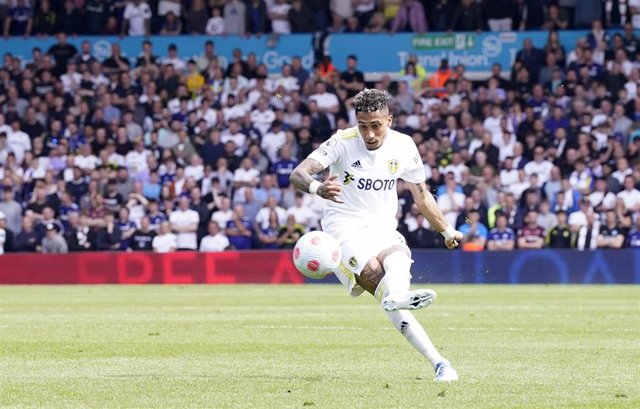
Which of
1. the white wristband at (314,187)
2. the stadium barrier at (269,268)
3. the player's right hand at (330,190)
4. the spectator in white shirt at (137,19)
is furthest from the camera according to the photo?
the spectator in white shirt at (137,19)

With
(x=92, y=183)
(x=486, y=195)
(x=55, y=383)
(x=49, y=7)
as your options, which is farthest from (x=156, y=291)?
(x=55, y=383)

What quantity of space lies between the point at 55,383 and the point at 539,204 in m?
19.2

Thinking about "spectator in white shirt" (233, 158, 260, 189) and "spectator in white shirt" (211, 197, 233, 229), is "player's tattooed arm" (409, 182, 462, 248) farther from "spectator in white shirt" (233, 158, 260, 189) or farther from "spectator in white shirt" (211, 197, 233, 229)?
"spectator in white shirt" (233, 158, 260, 189)

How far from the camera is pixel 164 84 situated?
3394 cm

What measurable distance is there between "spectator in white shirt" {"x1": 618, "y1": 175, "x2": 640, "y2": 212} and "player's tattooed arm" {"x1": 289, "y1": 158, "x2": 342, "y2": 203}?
18.4m

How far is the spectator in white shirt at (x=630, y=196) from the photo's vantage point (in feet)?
94.1

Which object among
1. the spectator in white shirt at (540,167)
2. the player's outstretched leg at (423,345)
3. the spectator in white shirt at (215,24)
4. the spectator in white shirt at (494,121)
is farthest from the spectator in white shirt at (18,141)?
the player's outstretched leg at (423,345)

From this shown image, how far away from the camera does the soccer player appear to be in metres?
11.2

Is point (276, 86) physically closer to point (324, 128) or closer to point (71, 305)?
point (324, 128)

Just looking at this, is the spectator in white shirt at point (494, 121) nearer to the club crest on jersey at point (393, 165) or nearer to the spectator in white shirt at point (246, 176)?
the spectator in white shirt at point (246, 176)

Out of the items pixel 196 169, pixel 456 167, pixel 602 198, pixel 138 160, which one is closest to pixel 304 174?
pixel 602 198

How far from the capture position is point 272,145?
1246 inches

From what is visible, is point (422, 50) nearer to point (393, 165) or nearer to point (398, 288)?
point (393, 165)

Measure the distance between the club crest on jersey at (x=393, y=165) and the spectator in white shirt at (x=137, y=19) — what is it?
81.5 ft
